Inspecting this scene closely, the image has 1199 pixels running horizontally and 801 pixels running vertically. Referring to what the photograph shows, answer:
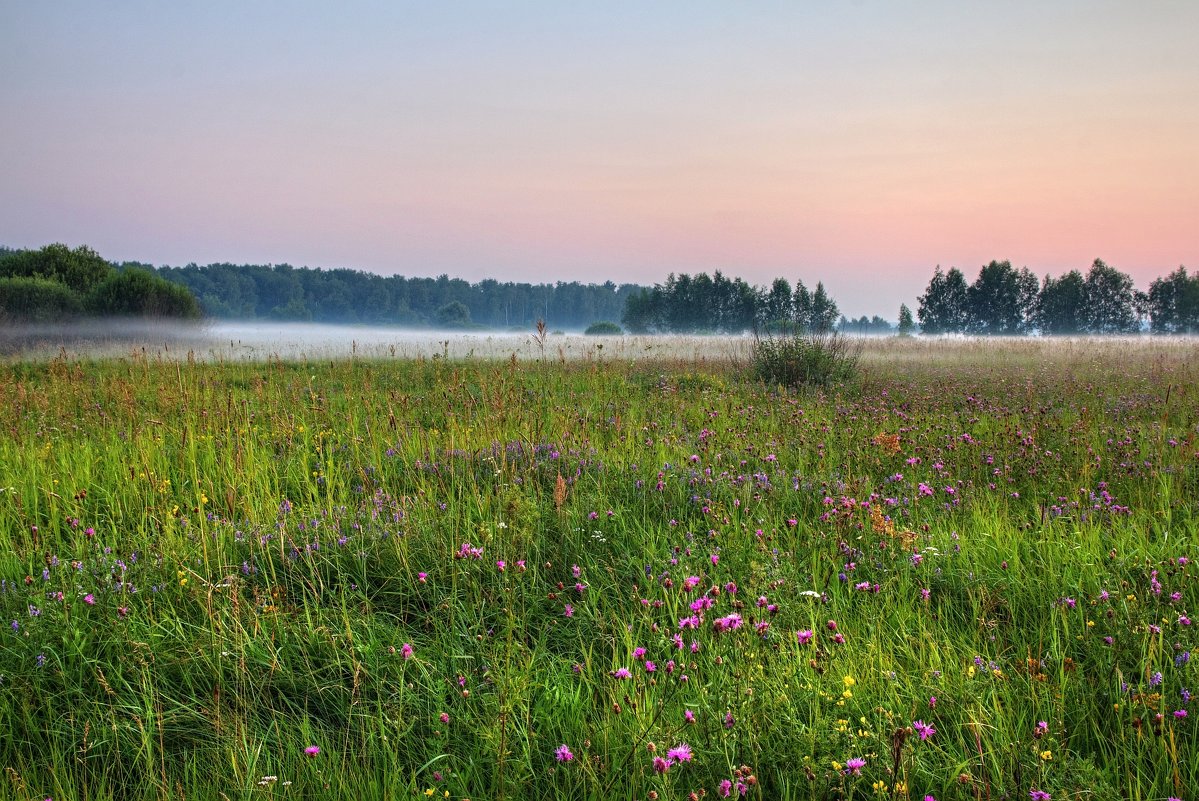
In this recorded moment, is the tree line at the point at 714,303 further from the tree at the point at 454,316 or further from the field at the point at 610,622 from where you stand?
the field at the point at 610,622

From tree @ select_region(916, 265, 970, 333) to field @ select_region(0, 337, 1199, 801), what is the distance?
8915 cm

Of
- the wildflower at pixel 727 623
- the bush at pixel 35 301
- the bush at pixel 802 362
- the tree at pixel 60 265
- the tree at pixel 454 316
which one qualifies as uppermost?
the tree at pixel 454 316

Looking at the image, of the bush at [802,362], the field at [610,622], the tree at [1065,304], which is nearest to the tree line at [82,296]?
the field at [610,622]

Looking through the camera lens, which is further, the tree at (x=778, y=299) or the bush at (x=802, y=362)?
the tree at (x=778, y=299)

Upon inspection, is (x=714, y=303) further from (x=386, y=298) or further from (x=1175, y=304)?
(x=386, y=298)

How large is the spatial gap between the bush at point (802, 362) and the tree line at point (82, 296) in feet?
104

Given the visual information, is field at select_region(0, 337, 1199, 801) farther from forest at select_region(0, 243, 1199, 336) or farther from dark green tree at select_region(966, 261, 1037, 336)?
dark green tree at select_region(966, 261, 1037, 336)

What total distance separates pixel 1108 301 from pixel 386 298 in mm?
116215

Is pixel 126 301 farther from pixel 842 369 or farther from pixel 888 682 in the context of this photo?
pixel 888 682

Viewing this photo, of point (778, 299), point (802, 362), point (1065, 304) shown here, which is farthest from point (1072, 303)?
point (802, 362)

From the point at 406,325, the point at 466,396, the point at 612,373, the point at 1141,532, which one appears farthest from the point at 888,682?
the point at 406,325

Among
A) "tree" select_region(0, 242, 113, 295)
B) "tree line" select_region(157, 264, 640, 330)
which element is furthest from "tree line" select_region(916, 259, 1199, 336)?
"tree" select_region(0, 242, 113, 295)

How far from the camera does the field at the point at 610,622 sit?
193 centimetres

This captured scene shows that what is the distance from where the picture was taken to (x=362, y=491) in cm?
443
